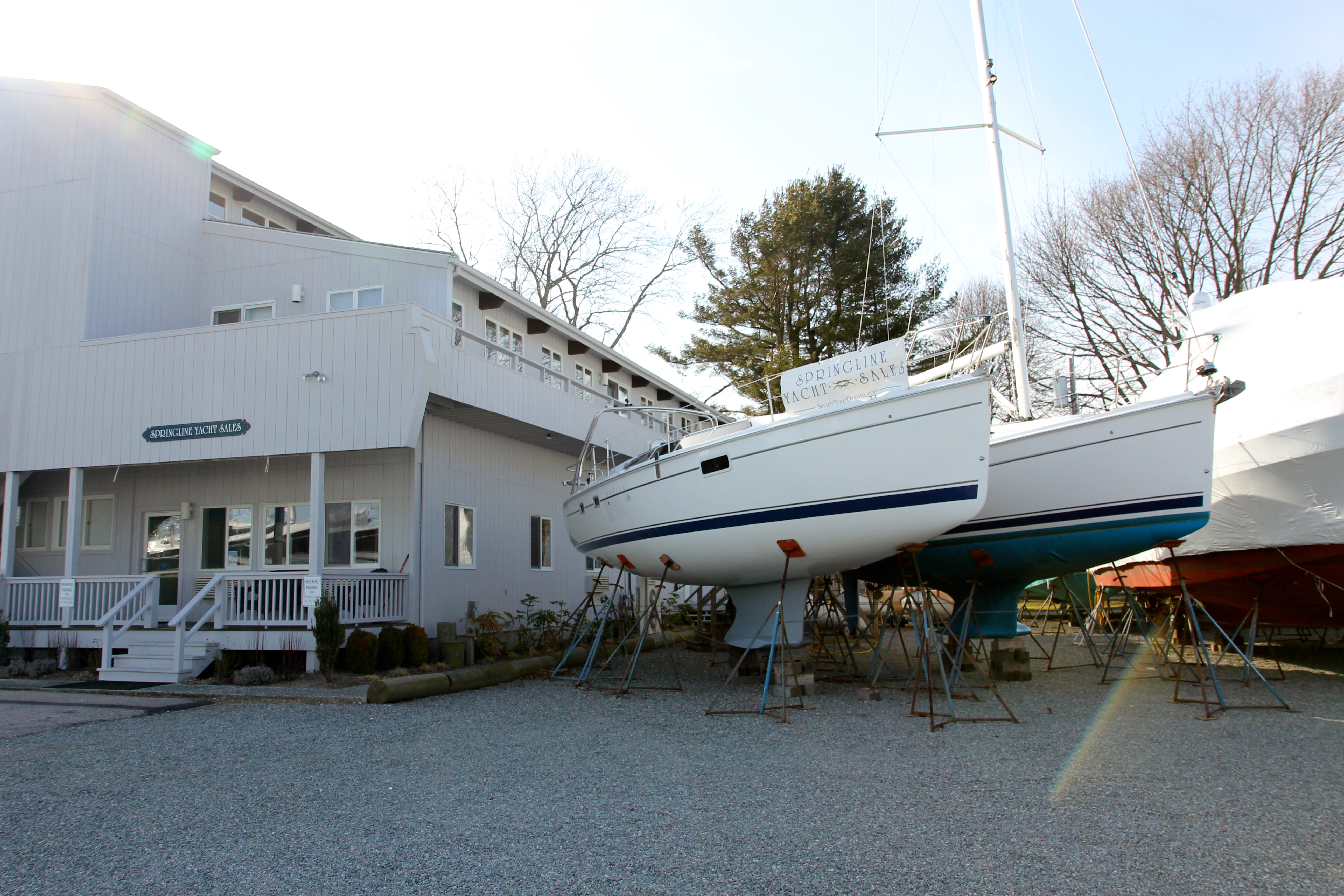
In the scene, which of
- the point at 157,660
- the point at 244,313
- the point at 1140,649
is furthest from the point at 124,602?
the point at 1140,649

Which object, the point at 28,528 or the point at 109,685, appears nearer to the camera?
the point at 109,685

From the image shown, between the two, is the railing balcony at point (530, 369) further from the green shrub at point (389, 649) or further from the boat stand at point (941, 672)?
the green shrub at point (389, 649)

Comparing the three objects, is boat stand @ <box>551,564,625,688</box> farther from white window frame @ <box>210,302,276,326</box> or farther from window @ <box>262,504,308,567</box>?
white window frame @ <box>210,302,276,326</box>

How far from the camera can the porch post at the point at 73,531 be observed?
484 inches

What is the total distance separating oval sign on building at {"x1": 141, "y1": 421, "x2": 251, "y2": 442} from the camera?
11.8 m

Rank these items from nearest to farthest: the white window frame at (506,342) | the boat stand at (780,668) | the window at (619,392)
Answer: the boat stand at (780,668)
the white window frame at (506,342)
the window at (619,392)

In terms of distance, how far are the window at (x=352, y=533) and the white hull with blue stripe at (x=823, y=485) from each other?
5132 millimetres

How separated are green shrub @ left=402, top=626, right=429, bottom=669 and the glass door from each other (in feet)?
15.2

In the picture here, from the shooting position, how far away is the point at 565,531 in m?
16.5

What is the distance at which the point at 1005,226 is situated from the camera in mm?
12570

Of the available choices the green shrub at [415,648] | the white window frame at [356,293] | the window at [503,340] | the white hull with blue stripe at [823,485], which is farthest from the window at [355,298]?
the white hull with blue stripe at [823,485]

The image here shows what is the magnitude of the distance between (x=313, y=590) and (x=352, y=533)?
1.94m

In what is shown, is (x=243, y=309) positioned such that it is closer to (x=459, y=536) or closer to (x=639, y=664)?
(x=459, y=536)

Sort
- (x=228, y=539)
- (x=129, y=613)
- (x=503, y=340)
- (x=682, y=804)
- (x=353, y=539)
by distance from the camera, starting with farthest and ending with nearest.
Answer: (x=503, y=340) → (x=228, y=539) → (x=353, y=539) → (x=129, y=613) → (x=682, y=804)
